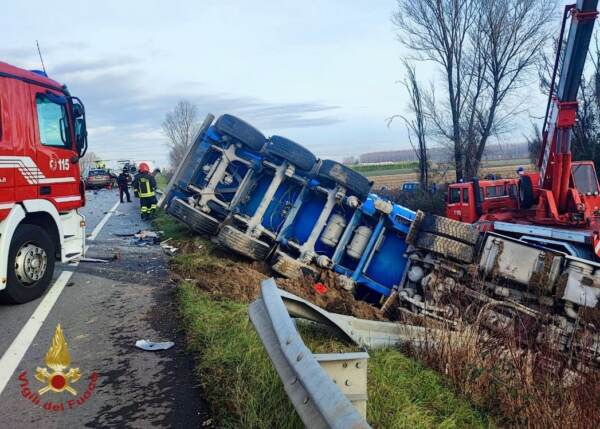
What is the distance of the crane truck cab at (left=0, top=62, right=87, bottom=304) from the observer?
4.89m

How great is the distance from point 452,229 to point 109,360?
4.76 meters

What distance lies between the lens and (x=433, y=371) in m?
3.59

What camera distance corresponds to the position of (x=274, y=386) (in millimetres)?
2686

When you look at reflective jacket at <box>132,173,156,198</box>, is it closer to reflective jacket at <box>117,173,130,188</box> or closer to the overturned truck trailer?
the overturned truck trailer

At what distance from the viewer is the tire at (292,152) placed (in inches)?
284

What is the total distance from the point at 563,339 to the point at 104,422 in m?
4.88

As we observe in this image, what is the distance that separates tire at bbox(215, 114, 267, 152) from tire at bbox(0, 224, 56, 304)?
3.12 m

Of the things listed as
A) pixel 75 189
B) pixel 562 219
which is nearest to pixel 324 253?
pixel 75 189

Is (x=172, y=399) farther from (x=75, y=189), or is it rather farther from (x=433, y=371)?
(x=75, y=189)

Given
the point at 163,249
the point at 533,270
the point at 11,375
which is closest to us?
the point at 11,375

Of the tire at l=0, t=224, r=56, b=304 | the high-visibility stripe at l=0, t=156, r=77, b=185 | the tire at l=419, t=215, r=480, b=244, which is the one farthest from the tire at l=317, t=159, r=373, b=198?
the tire at l=0, t=224, r=56, b=304

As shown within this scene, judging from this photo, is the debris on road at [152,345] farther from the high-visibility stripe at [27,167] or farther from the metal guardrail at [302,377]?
the high-visibility stripe at [27,167]

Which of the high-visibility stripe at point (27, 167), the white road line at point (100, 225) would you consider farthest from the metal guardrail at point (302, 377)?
the white road line at point (100, 225)

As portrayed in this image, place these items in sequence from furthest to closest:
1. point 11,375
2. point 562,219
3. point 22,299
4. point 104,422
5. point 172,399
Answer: point 562,219 → point 22,299 → point 11,375 → point 172,399 → point 104,422
